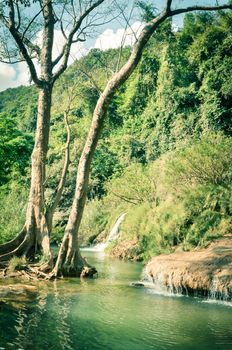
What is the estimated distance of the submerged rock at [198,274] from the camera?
10.6 meters

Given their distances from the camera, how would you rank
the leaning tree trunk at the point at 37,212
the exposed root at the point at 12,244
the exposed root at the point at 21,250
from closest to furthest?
the exposed root at the point at 21,250 < the exposed root at the point at 12,244 < the leaning tree trunk at the point at 37,212

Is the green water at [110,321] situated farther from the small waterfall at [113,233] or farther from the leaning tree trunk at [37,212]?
the small waterfall at [113,233]

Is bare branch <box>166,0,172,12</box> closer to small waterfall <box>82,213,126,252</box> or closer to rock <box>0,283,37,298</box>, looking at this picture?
rock <box>0,283,37,298</box>

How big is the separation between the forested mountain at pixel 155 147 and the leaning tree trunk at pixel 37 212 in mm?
1919

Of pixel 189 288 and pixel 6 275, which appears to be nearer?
pixel 189 288

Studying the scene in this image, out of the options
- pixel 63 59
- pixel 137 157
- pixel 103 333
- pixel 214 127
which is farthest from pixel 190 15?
pixel 103 333

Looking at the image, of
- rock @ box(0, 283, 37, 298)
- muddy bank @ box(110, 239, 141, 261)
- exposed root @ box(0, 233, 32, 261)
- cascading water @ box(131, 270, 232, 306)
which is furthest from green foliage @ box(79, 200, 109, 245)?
rock @ box(0, 283, 37, 298)

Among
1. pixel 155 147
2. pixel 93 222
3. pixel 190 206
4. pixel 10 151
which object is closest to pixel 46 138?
pixel 190 206

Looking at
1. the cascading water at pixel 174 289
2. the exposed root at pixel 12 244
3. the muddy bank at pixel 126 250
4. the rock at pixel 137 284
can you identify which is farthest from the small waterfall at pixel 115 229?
the rock at pixel 137 284

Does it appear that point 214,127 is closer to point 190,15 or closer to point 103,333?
point 190,15

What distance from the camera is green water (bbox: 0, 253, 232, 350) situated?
21.3ft

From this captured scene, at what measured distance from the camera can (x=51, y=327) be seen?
712 cm

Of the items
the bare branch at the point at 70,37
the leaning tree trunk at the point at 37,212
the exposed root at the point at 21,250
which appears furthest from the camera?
the bare branch at the point at 70,37

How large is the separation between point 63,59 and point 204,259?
850 centimetres
